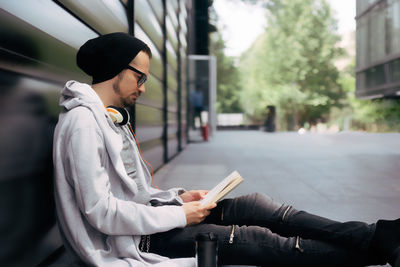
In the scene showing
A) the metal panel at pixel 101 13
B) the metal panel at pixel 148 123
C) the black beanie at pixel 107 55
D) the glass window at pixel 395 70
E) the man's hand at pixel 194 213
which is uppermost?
the glass window at pixel 395 70

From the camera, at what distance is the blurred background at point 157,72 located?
1827 mm

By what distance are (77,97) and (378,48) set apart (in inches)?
781

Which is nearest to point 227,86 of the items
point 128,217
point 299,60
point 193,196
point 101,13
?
point 299,60

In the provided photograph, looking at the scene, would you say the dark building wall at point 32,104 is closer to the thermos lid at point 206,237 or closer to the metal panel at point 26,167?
the metal panel at point 26,167

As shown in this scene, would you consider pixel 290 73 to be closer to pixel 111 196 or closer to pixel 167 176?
pixel 167 176

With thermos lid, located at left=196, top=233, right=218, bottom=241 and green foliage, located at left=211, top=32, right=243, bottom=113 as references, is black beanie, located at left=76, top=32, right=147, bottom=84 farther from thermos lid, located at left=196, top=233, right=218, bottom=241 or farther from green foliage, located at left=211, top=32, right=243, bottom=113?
green foliage, located at left=211, top=32, right=243, bottom=113

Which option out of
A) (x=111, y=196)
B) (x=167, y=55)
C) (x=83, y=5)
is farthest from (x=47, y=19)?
(x=167, y=55)

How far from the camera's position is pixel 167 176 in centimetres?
575

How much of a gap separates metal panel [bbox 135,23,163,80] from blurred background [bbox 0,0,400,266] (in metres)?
0.02

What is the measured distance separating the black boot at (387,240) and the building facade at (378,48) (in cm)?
1713

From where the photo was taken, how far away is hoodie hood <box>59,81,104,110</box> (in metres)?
1.62

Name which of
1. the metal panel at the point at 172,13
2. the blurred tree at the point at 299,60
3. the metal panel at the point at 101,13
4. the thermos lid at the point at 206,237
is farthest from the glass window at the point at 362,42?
the thermos lid at the point at 206,237

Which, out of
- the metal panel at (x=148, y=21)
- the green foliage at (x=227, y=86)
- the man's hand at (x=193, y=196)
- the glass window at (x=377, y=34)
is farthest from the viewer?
the green foliage at (x=227, y=86)

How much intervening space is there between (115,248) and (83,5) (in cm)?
181
